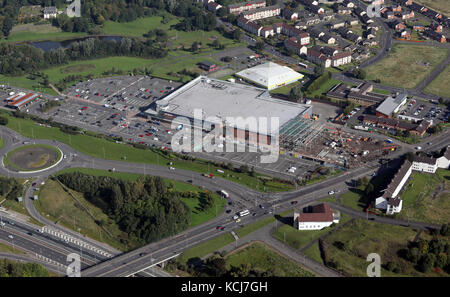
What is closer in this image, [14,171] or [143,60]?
[14,171]

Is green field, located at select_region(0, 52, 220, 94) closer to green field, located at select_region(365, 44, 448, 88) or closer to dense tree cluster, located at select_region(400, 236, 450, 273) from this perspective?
green field, located at select_region(365, 44, 448, 88)

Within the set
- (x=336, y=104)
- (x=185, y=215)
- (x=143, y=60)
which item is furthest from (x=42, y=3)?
(x=185, y=215)

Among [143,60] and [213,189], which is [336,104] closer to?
[213,189]

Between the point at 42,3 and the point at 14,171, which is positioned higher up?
the point at 42,3

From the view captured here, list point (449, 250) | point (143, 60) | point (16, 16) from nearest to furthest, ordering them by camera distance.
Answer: point (449, 250) < point (143, 60) < point (16, 16)

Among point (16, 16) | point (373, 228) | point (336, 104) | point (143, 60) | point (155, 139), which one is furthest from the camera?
point (16, 16)

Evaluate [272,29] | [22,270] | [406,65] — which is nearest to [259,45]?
[272,29]
